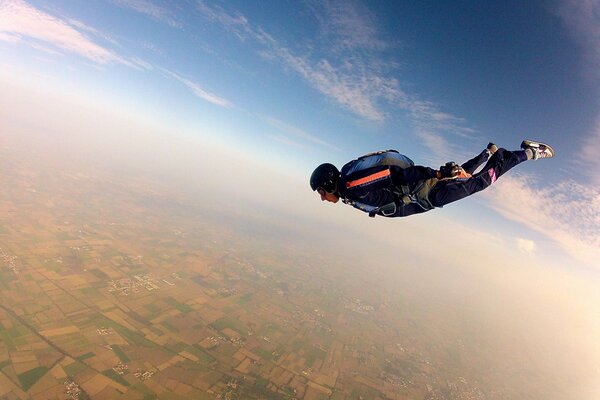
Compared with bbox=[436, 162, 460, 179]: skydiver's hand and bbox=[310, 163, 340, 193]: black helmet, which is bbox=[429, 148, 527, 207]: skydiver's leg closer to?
bbox=[436, 162, 460, 179]: skydiver's hand

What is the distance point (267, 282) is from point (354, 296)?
2809 cm

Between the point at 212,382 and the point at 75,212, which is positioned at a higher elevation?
the point at 212,382

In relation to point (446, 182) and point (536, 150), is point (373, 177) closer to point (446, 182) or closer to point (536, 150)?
point (446, 182)

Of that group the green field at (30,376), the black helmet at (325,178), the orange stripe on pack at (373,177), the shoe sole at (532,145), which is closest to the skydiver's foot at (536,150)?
the shoe sole at (532,145)

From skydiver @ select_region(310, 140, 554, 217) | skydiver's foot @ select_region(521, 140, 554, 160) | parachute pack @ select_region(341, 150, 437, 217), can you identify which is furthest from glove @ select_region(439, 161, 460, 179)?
skydiver's foot @ select_region(521, 140, 554, 160)

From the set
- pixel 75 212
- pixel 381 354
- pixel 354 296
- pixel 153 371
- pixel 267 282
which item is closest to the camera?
Result: pixel 153 371

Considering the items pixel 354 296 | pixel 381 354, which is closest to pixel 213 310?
pixel 381 354

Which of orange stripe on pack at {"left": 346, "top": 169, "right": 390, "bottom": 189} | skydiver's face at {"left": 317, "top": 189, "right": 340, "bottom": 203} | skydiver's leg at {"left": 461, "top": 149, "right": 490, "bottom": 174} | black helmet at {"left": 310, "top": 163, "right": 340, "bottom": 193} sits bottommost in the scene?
skydiver's face at {"left": 317, "top": 189, "right": 340, "bottom": 203}

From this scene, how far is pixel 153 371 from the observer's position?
83.5 feet

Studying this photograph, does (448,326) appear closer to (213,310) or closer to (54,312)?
(213,310)

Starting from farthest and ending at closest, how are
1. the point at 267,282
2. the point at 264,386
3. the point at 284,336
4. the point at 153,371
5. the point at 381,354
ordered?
the point at 267,282 < the point at 381,354 < the point at 284,336 < the point at 264,386 < the point at 153,371

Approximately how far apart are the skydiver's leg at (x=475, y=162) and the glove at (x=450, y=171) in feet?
2.37

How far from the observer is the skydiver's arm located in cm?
385

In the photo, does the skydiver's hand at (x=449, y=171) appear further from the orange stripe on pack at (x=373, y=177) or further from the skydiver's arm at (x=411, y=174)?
the orange stripe on pack at (x=373, y=177)
